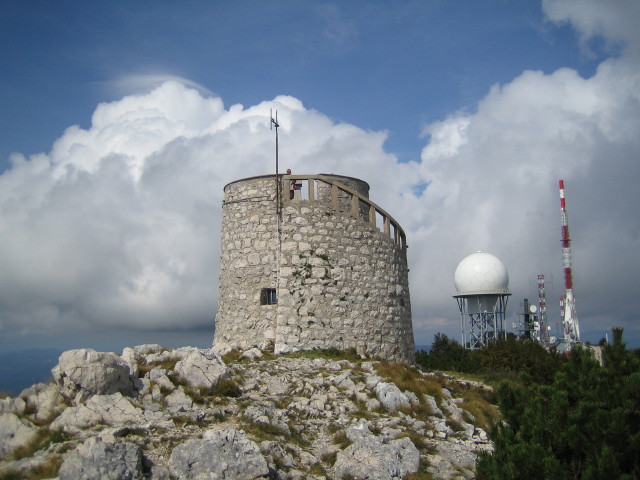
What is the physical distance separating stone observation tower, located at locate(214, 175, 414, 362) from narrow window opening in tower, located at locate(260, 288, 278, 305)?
4 cm

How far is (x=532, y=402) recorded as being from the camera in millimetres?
9625

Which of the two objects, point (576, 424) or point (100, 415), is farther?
point (100, 415)

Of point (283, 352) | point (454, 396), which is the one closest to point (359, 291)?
point (283, 352)

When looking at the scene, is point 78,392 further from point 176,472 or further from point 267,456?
point 267,456

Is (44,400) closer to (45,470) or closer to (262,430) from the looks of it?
(45,470)

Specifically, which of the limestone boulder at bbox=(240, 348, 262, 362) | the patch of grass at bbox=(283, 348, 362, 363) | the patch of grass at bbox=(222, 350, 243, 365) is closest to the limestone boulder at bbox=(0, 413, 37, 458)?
the patch of grass at bbox=(222, 350, 243, 365)

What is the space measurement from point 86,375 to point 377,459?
6937mm

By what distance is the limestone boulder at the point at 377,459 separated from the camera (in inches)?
453

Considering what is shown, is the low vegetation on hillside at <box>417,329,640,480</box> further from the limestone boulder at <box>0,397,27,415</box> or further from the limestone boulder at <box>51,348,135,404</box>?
the limestone boulder at <box>0,397,27,415</box>

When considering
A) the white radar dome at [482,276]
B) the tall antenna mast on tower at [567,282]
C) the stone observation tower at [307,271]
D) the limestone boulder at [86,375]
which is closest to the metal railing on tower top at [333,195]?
the stone observation tower at [307,271]

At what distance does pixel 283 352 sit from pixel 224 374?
5320 mm

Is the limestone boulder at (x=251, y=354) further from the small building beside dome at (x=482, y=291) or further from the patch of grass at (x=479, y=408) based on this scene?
the small building beside dome at (x=482, y=291)

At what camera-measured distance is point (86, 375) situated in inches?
517

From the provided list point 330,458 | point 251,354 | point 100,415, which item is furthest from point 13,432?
point 251,354
